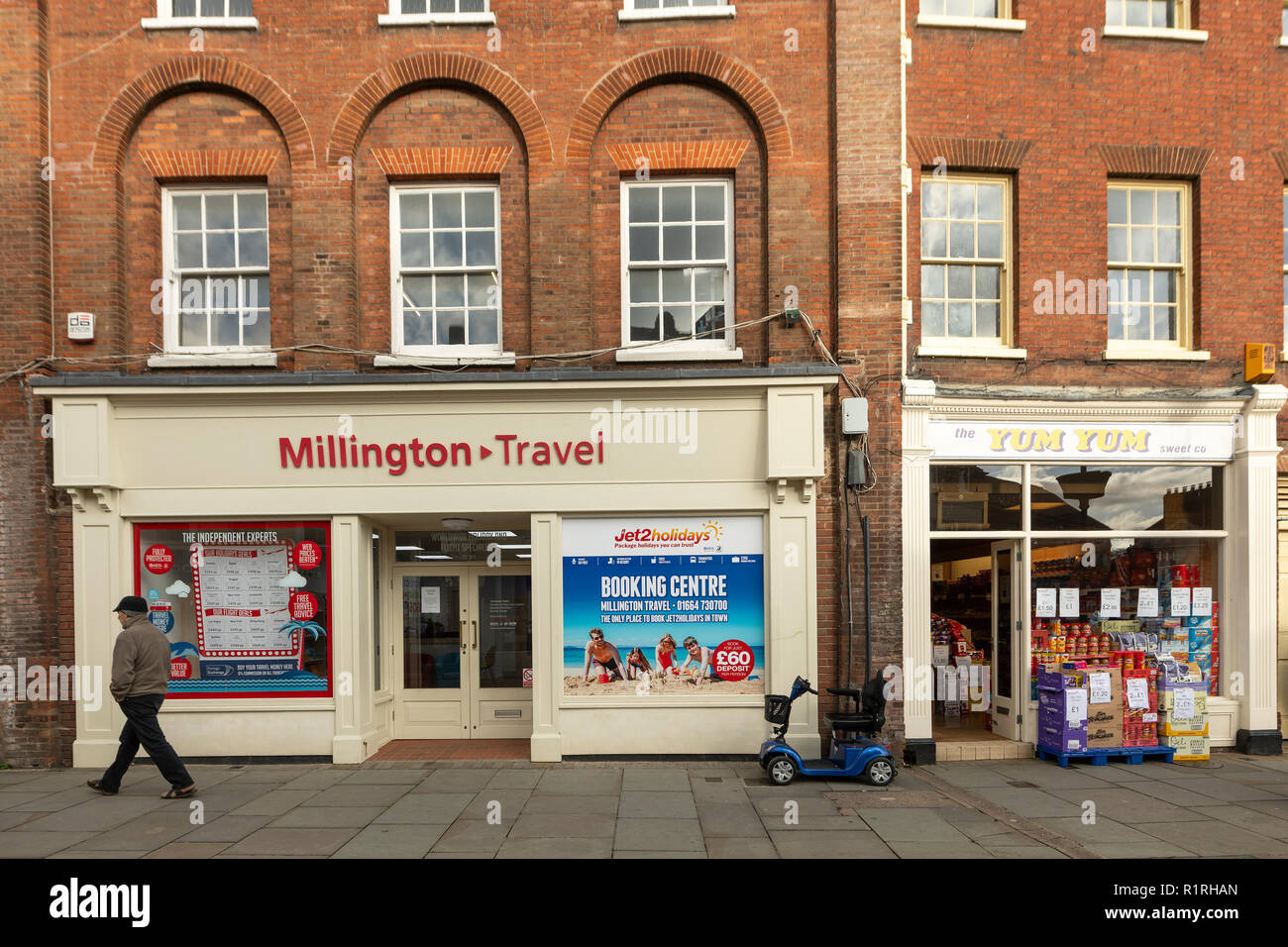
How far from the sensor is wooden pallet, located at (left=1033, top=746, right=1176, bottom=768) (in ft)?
30.6

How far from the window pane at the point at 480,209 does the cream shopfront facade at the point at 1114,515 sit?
18.1ft

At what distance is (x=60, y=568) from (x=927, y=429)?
10226 millimetres

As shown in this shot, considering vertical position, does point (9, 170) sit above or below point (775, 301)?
above

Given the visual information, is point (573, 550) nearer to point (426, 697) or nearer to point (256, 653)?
point (426, 697)

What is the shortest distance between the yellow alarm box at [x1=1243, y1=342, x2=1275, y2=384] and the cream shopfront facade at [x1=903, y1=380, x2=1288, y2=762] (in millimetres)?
206

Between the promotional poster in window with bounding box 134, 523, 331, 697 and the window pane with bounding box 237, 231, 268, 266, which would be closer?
the promotional poster in window with bounding box 134, 523, 331, 697

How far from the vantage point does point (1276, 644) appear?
33.2 ft

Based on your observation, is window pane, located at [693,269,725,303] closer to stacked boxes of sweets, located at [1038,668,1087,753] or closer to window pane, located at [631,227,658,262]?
window pane, located at [631,227,658,262]

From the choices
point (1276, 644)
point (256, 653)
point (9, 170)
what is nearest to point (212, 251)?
point (9, 170)

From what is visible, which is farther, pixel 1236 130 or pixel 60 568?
pixel 1236 130

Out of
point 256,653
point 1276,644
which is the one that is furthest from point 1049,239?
point 256,653

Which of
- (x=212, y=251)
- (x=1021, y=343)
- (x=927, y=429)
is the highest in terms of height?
(x=212, y=251)

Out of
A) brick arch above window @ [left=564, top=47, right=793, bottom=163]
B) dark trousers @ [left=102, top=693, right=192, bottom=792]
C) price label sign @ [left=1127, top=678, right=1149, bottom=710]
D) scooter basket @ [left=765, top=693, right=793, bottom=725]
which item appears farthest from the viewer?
brick arch above window @ [left=564, top=47, right=793, bottom=163]

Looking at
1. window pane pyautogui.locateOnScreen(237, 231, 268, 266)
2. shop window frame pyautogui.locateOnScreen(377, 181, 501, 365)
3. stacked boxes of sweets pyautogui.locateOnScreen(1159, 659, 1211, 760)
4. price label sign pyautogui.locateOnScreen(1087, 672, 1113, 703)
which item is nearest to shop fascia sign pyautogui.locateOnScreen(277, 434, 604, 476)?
shop window frame pyautogui.locateOnScreen(377, 181, 501, 365)
